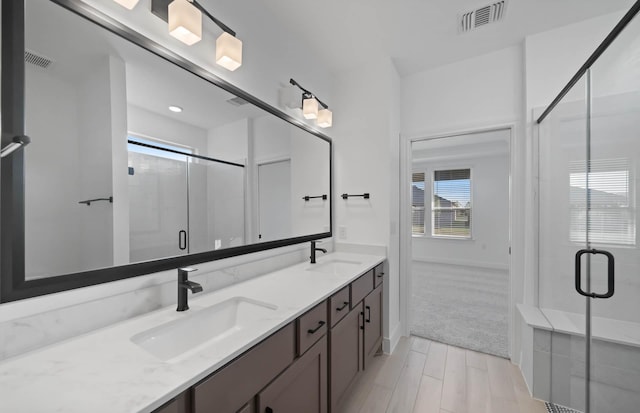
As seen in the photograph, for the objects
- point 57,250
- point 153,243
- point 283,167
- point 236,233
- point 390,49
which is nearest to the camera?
point 57,250

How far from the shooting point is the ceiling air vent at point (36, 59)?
0.82 meters

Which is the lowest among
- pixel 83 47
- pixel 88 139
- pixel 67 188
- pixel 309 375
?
pixel 309 375

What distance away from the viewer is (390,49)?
7.61 feet

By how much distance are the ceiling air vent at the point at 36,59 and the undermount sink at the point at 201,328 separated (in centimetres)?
96

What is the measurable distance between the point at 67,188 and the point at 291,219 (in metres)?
1.40

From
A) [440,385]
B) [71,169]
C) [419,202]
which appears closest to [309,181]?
[71,169]

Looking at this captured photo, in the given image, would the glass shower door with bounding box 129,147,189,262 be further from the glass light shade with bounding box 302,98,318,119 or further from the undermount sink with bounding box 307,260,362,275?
the glass light shade with bounding box 302,98,318,119

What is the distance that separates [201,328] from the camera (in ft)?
3.61

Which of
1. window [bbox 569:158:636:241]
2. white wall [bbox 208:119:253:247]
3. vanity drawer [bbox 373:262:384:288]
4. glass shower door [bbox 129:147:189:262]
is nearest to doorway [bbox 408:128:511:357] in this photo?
vanity drawer [bbox 373:262:384:288]

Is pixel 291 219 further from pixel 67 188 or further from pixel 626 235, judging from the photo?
pixel 626 235

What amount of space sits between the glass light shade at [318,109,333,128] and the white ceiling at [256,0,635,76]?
0.52 m

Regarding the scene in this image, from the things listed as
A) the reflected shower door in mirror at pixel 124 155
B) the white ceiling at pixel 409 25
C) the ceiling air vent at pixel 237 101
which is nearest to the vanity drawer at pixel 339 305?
the reflected shower door in mirror at pixel 124 155

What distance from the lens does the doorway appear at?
159 inches

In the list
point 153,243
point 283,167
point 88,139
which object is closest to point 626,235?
point 283,167
